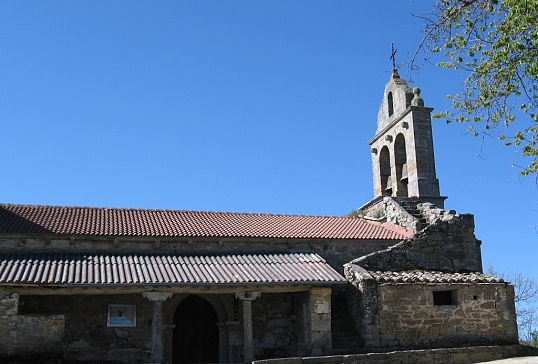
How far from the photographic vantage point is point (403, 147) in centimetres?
1870

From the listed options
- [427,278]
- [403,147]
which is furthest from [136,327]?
[403,147]


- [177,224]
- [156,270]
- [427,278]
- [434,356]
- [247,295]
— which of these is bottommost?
[434,356]

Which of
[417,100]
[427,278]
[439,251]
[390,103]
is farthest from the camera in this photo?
[390,103]

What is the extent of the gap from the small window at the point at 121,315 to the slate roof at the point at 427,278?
548 cm

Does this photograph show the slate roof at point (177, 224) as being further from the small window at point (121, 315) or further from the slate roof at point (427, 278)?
the slate roof at point (427, 278)

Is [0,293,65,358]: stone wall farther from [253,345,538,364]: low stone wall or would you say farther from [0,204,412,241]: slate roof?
[253,345,538,364]: low stone wall

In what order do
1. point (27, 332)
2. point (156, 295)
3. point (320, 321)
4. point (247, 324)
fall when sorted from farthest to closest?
point (320, 321) → point (247, 324) → point (156, 295) → point (27, 332)

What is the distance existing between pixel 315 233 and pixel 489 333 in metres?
4.90

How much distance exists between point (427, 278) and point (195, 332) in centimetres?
567

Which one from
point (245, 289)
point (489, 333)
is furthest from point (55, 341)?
point (489, 333)

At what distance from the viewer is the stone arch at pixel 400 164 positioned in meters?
18.5

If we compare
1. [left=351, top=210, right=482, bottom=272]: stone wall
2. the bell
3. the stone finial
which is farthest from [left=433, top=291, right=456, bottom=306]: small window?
the stone finial

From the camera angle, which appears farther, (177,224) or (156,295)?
(177,224)

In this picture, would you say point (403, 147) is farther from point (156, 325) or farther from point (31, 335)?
point (31, 335)
